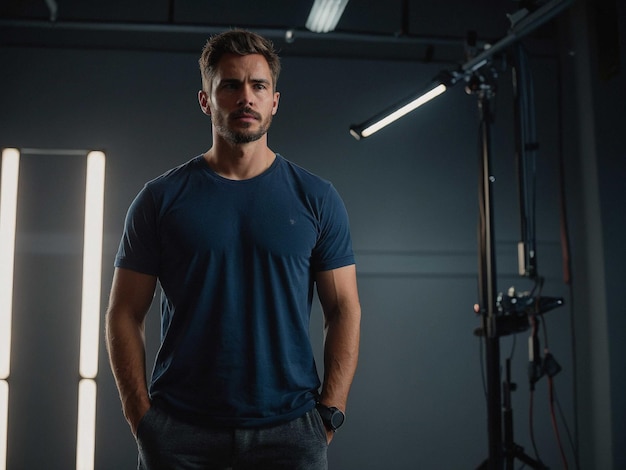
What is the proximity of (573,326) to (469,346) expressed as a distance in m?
0.59

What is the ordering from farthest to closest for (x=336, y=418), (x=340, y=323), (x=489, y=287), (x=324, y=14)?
1. (x=324, y=14)
2. (x=489, y=287)
3. (x=340, y=323)
4. (x=336, y=418)

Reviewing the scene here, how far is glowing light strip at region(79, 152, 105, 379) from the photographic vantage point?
3.09m

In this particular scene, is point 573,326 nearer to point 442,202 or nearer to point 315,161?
point 442,202

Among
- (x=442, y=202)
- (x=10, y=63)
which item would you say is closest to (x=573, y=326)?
(x=442, y=202)

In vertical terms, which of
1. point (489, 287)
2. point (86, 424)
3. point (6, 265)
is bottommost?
point (86, 424)

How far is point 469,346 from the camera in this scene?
3334 mm

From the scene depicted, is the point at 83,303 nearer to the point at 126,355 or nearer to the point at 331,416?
the point at 126,355

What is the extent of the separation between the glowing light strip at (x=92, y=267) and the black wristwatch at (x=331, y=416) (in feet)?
6.69

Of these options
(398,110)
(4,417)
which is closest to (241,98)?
(398,110)

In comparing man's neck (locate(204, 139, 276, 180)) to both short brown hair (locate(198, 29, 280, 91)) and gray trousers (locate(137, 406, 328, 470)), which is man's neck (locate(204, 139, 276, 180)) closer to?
short brown hair (locate(198, 29, 280, 91))

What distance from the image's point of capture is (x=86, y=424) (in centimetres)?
309

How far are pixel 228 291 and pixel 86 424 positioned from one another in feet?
7.17

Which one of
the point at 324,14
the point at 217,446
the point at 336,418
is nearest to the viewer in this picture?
the point at 217,446

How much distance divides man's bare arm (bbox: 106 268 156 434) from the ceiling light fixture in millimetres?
1865
